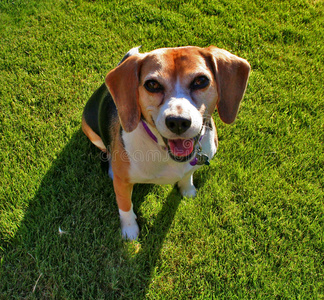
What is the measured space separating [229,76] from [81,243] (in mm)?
2403

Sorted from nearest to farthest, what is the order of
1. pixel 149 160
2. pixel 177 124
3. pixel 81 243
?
pixel 177 124 → pixel 149 160 → pixel 81 243

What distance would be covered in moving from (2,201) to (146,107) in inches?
94.7

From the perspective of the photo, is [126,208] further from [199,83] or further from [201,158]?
[199,83]

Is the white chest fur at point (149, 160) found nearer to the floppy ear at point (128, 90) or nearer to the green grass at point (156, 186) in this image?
the floppy ear at point (128, 90)

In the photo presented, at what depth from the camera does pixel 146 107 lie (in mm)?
2480

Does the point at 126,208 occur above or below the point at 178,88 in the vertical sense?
below

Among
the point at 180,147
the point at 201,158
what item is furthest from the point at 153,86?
the point at 201,158

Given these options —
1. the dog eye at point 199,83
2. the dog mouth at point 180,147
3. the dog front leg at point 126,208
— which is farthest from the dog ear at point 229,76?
the dog front leg at point 126,208

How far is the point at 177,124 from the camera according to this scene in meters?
2.21

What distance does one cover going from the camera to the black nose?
7.20 ft

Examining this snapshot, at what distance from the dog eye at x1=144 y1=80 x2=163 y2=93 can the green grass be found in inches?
67.0

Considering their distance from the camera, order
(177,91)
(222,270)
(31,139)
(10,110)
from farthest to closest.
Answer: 1. (10,110)
2. (31,139)
3. (222,270)
4. (177,91)

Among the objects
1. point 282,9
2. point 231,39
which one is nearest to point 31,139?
point 231,39

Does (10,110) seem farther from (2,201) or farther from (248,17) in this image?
(248,17)
